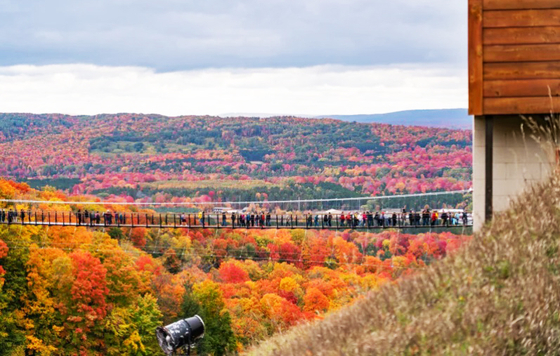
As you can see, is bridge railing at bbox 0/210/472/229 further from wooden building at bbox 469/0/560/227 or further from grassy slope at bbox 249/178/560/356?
grassy slope at bbox 249/178/560/356

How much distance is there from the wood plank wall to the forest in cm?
885

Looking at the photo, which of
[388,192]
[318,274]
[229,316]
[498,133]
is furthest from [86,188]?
[498,133]

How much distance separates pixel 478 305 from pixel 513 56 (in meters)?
5.50

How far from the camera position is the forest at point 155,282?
37000 millimetres

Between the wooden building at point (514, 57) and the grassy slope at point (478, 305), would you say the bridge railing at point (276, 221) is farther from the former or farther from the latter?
the grassy slope at point (478, 305)

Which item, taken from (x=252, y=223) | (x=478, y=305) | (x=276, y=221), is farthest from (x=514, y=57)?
(x=276, y=221)

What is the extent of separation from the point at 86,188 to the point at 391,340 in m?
92.0

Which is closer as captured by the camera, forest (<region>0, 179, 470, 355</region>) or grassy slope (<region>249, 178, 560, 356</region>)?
grassy slope (<region>249, 178, 560, 356</region>)

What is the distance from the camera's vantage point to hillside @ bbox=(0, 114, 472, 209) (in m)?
95.9

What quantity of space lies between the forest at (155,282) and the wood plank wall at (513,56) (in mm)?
8855

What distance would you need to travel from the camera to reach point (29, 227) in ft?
136

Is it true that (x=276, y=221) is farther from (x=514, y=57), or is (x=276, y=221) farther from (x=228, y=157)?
(x=228, y=157)

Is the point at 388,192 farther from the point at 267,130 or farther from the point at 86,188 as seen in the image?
the point at 267,130

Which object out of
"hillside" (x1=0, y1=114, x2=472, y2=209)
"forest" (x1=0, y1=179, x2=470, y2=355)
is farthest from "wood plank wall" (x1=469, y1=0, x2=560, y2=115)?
"hillside" (x1=0, y1=114, x2=472, y2=209)
